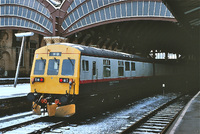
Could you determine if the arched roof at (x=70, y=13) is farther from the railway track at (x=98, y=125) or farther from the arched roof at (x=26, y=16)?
the railway track at (x=98, y=125)

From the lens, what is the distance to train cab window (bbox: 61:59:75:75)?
1203cm

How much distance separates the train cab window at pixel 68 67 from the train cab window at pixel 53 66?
1.13 ft

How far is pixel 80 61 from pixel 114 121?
3238 millimetres

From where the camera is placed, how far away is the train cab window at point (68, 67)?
12.0 m

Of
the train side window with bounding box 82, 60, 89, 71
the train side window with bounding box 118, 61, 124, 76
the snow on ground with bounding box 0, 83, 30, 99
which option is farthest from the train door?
the snow on ground with bounding box 0, 83, 30, 99

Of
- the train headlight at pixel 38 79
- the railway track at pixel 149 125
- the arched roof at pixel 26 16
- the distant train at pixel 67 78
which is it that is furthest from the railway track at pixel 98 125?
the arched roof at pixel 26 16

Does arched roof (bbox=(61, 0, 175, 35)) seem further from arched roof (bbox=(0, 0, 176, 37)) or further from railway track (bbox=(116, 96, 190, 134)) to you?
railway track (bbox=(116, 96, 190, 134))

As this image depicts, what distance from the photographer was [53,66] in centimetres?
1245

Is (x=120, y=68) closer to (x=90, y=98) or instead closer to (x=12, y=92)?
(x=90, y=98)

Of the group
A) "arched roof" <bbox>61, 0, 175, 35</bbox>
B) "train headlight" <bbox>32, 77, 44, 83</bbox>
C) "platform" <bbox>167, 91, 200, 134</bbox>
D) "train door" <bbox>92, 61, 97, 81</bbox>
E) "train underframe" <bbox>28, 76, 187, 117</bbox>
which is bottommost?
"platform" <bbox>167, 91, 200, 134</bbox>

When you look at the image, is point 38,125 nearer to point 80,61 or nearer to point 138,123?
point 80,61

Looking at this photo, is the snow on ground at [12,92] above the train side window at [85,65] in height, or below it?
below

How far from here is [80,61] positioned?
1207 cm

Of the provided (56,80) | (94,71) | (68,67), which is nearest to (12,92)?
(56,80)
